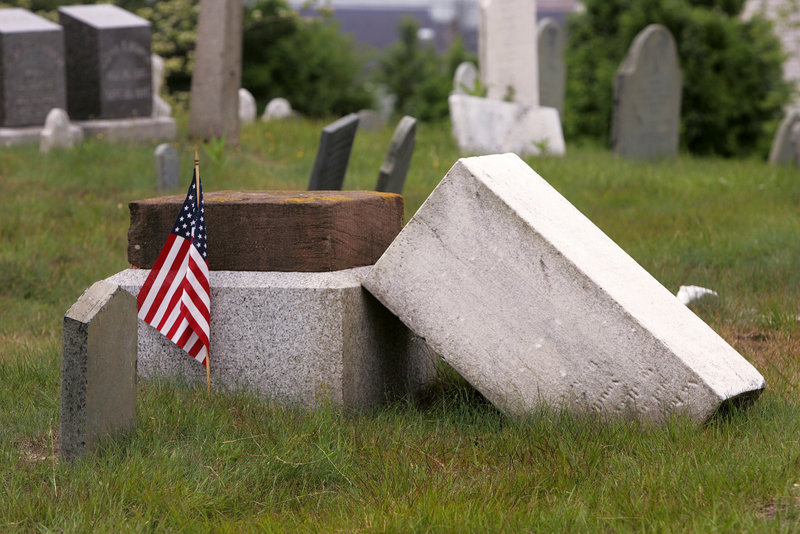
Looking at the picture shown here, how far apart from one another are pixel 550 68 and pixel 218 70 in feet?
22.7

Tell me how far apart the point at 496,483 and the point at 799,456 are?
96 centimetres

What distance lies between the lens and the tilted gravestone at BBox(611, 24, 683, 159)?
1313 centimetres

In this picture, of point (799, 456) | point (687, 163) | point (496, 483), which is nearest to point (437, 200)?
point (496, 483)

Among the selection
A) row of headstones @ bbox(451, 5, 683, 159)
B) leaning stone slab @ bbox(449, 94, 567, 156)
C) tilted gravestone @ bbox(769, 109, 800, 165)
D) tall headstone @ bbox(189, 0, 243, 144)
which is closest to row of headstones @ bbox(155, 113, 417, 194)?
leaning stone slab @ bbox(449, 94, 567, 156)

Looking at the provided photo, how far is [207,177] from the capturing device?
9.32 meters

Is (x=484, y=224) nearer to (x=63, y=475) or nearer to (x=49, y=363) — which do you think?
(x=63, y=475)

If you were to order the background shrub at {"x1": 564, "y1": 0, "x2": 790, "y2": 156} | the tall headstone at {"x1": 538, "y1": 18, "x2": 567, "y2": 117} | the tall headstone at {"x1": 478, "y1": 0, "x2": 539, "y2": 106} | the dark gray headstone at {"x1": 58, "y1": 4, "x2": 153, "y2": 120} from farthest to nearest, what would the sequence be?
the background shrub at {"x1": 564, "y1": 0, "x2": 790, "y2": 156} → the tall headstone at {"x1": 538, "y1": 18, "x2": 567, "y2": 117} → the dark gray headstone at {"x1": 58, "y1": 4, "x2": 153, "y2": 120} → the tall headstone at {"x1": 478, "y1": 0, "x2": 539, "y2": 106}

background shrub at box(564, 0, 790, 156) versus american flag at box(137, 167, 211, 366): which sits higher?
background shrub at box(564, 0, 790, 156)

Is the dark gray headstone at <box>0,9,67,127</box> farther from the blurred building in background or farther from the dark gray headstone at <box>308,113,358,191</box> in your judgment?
the blurred building in background

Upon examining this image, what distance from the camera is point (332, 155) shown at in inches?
251

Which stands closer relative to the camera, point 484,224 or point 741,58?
point 484,224

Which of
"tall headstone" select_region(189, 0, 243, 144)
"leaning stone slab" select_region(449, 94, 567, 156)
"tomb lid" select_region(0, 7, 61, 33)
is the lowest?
"leaning stone slab" select_region(449, 94, 567, 156)

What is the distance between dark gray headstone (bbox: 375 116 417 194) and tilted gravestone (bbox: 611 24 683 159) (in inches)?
280

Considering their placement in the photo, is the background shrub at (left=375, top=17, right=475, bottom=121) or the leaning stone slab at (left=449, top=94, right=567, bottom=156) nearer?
the leaning stone slab at (left=449, top=94, right=567, bottom=156)
